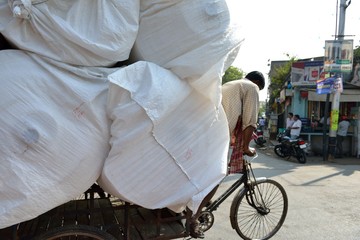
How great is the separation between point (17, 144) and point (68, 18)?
29.7 inches

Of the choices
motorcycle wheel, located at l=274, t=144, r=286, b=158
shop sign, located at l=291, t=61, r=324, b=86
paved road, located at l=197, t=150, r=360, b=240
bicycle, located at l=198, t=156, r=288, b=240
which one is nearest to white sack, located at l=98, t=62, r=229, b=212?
bicycle, located at l=198, t=156, r=288, b=240

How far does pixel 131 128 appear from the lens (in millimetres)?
1897

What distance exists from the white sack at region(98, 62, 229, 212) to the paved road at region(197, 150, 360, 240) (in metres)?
1.84

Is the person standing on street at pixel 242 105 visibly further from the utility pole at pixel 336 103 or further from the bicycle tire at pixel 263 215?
the utility pole at pixel 336 103

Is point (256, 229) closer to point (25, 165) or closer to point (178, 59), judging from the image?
point (178, 59)

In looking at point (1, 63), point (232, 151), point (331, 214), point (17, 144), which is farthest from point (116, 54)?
point (331, 214)

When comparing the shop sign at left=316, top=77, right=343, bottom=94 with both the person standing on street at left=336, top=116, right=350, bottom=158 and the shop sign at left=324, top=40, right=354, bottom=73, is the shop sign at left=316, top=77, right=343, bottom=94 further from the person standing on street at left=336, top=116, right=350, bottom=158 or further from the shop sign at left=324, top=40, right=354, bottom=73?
the person standing on street at left=336, top=116, right=350, bottom=158

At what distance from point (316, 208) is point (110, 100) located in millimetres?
4147

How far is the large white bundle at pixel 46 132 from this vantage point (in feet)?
5.60

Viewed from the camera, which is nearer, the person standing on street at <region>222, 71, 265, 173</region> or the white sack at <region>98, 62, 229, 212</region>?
the white sack at <region>98, 62, 229, 212</region>

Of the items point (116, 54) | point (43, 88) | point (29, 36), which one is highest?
point (29, 36)

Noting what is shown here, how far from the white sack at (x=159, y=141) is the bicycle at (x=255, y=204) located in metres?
1.12

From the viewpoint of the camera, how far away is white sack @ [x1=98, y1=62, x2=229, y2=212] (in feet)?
6.17

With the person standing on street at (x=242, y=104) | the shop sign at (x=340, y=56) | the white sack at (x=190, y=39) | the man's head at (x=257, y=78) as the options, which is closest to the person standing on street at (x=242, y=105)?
the person standing on street at (x=242, y=104)
